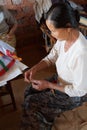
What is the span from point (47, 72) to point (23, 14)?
2.98 feet

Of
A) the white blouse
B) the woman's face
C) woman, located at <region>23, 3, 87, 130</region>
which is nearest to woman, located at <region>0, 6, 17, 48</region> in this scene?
woman, located at <region>23, 3, 87, 130</region>

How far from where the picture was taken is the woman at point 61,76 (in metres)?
1.29

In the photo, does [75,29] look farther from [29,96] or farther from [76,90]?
[29,96]

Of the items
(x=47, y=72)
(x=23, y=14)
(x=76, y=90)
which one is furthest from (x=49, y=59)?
(x=23, y=14)

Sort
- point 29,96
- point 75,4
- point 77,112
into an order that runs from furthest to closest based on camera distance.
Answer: point 75,4 < point 77,112 < point 29,96

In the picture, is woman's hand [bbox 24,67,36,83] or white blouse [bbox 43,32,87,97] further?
woman's hand [bbox 24,67,36,83]

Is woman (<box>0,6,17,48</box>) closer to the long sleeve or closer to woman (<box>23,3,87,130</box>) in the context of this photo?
woman (<box>23,3,87,130</box>)

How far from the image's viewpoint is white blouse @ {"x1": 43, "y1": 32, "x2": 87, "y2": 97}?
4.31ft

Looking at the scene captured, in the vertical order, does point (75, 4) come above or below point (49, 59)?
above

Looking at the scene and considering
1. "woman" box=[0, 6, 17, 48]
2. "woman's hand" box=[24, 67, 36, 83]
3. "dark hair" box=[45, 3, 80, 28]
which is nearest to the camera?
"dark hair" box=[45, 3, 80, 28]

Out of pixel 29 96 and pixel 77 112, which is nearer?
pixel 29 96

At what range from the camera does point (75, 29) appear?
1.35 meters

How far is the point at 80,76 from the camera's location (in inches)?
52.1

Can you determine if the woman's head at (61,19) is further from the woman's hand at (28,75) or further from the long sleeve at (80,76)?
the woman's hand at (28,75)
